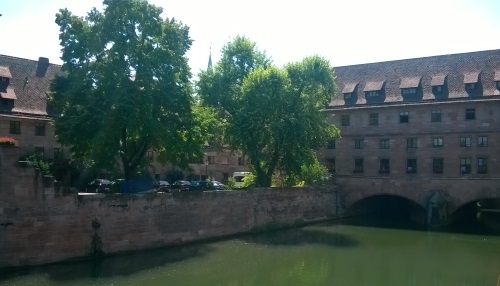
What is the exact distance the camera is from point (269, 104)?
39.0m

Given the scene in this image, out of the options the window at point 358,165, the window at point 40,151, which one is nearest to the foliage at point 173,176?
the window at point 40,151

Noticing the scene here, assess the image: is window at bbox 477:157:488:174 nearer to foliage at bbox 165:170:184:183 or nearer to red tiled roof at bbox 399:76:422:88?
red tiled roof at bbox 399:76:422:88

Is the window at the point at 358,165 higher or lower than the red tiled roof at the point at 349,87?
lower

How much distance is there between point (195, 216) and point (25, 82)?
20.7 meters

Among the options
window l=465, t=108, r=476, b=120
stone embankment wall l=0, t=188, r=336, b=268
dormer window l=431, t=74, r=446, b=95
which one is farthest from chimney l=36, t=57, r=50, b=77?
window l=465, t=108, r=476, b=120

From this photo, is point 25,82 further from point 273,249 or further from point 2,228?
point 273,249

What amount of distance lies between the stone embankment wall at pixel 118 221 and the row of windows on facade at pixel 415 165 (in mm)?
12694

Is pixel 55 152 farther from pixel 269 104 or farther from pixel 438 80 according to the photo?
pixel 438 80

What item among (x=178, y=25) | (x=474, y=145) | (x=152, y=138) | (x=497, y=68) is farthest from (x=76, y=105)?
(x=497, y=68)

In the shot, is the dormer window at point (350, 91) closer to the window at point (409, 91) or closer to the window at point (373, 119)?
the window at point (373, 119)

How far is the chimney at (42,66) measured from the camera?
43.5m

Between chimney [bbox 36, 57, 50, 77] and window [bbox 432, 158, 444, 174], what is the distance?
34.2 metres

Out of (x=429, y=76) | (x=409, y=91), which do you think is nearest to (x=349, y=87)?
(x=409, y=91)

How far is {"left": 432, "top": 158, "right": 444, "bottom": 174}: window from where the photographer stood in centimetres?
4328
